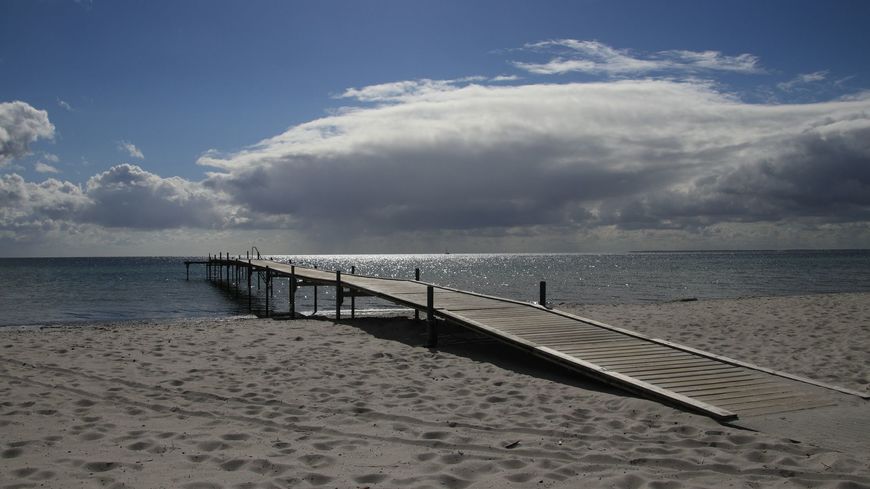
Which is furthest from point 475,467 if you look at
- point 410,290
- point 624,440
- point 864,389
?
point 410,290

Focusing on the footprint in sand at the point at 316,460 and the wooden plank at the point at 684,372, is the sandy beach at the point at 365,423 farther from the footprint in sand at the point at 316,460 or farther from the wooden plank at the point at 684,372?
the wooden plank at the point at 684,372

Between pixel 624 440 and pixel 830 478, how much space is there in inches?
66.0

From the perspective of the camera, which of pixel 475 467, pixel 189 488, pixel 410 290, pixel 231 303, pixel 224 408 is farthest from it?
pixel 231 303

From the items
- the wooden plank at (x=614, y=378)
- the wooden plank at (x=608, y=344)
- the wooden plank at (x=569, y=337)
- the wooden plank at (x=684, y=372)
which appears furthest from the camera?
the wooden plank at (x=569, y=337)

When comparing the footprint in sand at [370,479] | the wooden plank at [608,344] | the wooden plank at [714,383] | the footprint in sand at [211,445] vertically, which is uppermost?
the wooden plank at [608,344]

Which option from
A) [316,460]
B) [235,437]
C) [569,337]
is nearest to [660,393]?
[569,337]

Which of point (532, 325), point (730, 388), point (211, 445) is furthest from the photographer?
point (532, 325)

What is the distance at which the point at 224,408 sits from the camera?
7.01 meters

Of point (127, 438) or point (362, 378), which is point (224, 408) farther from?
point (362, 378)

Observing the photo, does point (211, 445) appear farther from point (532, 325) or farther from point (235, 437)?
point (532, 325)

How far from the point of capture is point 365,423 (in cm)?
639

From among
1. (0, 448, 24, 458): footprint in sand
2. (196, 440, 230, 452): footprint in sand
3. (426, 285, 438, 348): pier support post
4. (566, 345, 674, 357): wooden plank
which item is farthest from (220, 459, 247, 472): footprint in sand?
(426, 285, 438, 348): pier support post

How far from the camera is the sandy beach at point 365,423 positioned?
4.79 m

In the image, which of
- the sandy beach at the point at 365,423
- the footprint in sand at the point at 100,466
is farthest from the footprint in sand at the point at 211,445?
the footprint in sand at the point at 100,466
